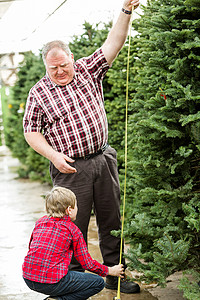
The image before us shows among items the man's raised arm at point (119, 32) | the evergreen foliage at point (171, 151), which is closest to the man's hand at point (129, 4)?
the man's raised arm at point (119, 32)

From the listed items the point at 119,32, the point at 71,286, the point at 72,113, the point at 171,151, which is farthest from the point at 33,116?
the point at 71,286

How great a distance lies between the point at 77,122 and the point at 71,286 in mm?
1255

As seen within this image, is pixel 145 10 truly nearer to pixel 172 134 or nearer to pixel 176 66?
pixel 176 66

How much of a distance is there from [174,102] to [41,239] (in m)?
1.30

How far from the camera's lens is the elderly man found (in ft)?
11.1

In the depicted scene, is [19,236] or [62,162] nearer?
[62,162]

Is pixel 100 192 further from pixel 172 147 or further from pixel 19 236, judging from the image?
pixel 19 236

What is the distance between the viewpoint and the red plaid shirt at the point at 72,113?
3.41m

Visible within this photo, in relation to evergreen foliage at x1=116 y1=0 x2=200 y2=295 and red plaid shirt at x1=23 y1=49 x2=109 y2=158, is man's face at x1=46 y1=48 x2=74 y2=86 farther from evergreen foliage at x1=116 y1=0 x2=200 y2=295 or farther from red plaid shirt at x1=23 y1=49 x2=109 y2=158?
evergreen foliage at x1=116 y1=0 x2=200 y2=295

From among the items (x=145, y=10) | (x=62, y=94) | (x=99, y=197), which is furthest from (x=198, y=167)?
(x=145, y=10)

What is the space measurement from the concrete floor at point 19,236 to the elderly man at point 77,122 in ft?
1.00

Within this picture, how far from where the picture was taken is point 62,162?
3332mm

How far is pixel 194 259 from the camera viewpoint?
3049 millimetres

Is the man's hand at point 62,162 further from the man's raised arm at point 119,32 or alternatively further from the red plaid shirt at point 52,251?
the man's raised arm at point 119,32
